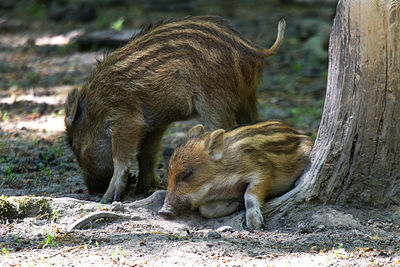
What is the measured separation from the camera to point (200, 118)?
5633mm

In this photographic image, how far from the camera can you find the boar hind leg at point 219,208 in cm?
472

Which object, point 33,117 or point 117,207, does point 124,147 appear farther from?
point 33,117

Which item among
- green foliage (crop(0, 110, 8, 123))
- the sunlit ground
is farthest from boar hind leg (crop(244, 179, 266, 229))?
green foliage (crop(0, 110, 8, 123))

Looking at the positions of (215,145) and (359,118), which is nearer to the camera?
(359,118)

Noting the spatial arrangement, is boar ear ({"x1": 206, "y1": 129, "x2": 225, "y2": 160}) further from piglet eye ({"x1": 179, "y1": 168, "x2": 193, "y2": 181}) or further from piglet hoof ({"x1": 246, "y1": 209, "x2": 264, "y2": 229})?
piglet hoof ({"x1": 246, "y1": 209, "x2": 264, "y2": 229})

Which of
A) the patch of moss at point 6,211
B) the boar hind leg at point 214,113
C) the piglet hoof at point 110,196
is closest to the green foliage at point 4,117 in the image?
the piglet hoof at point 110,196

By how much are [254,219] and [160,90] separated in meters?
1.70

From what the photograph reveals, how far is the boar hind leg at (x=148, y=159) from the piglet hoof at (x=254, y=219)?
1.51m

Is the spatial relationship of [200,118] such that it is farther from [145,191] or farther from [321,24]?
[321,24]

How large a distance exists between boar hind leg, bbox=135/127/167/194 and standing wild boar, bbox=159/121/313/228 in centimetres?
101

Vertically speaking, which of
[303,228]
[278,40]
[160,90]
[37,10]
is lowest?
[303,228]

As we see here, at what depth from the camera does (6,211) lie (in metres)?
4.50

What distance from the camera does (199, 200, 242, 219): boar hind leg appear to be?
15.5 ft

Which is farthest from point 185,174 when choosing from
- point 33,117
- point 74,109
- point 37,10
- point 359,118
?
point 37,10
